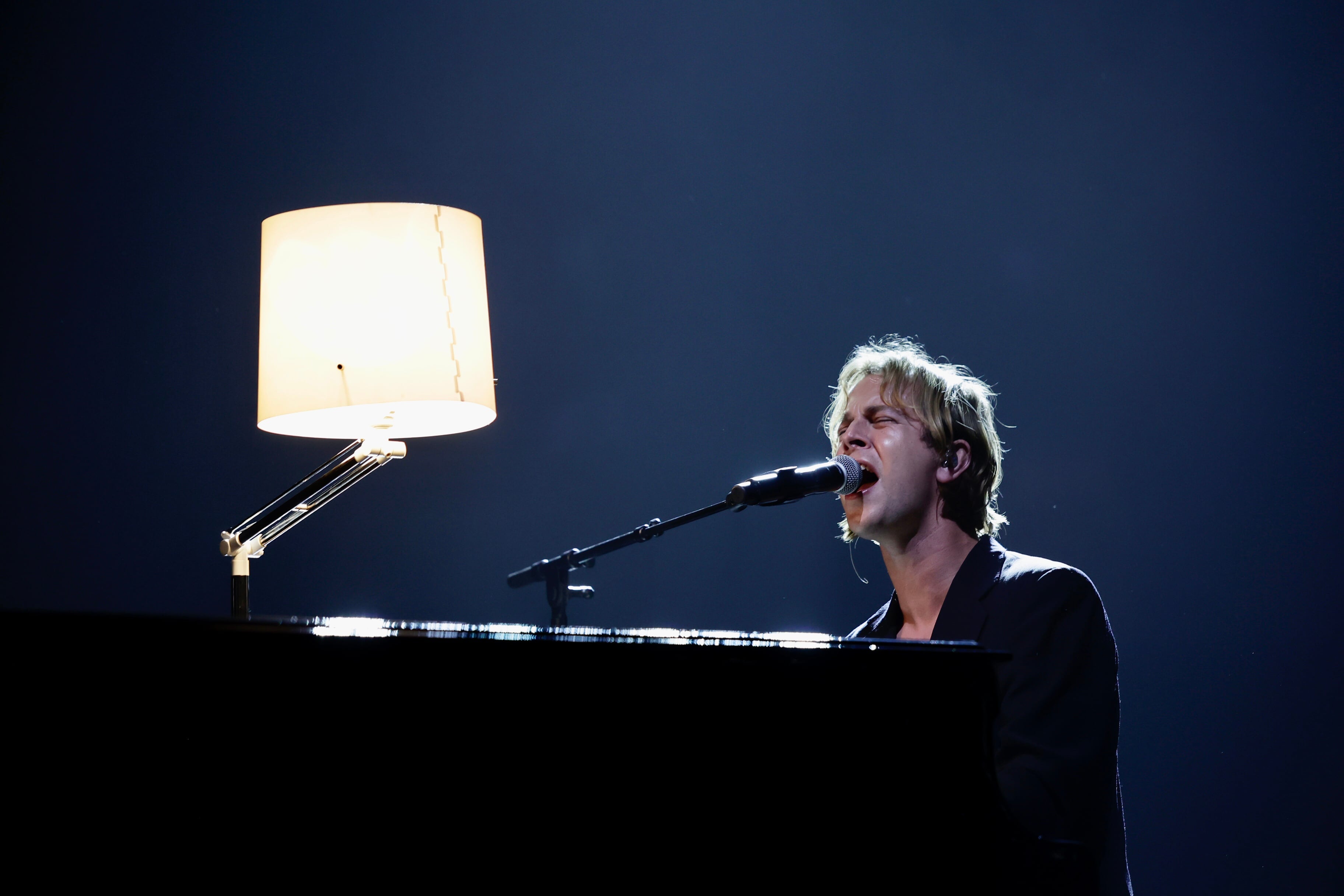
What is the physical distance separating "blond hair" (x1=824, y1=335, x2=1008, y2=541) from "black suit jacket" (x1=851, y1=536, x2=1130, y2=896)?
0.71 feet

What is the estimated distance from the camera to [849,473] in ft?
6.29

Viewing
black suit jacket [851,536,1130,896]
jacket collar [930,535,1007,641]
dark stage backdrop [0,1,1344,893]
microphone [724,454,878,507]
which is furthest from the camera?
dark stage backdrop [0,1,1344,893]

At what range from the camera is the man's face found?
2012 mm

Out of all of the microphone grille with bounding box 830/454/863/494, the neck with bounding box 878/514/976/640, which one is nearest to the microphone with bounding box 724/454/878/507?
the microphone grille with bounding box 830/454/863/494

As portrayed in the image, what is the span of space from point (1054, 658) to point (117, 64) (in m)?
2.86

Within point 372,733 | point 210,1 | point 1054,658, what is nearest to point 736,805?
point 372,733

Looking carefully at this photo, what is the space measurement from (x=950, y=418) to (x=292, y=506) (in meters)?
1.30

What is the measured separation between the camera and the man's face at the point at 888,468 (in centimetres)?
201

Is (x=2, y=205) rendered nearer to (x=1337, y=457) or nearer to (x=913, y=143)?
(x=913, y=143)

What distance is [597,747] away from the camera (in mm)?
961

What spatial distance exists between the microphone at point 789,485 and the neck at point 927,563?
0.85 ft

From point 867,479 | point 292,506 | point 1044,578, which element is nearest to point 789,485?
point 867,479

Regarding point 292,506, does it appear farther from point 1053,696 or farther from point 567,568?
point 1053,696

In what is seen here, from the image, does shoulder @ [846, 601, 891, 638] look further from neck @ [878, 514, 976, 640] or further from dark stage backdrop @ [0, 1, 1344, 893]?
dark stage backdrop @ [0, 1, 1344, 893]
